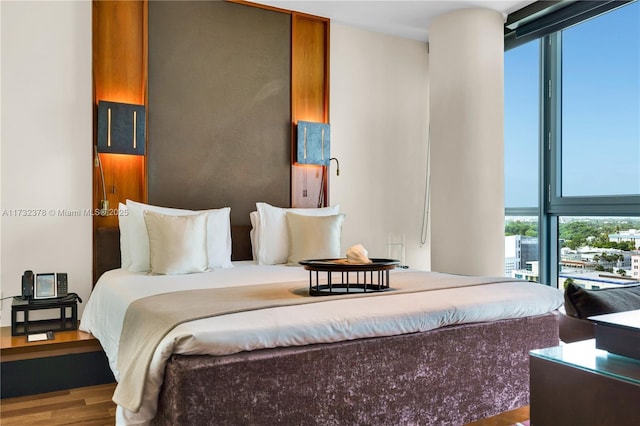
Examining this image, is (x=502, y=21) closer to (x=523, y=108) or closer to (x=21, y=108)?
(x=523, y=108)

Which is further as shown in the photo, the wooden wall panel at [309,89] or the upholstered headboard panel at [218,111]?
the wooden wall panel at [309,89]

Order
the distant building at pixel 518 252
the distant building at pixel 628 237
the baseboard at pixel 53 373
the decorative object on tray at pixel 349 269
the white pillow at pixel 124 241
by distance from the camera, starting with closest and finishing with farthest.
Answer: the decorative object on tray at pixel 349 269 → the baseboard at pixel 53 373 → the white pillow at pixel 124 241 → the distant building at pixel 628 237 → the distant building at pixel 518 252

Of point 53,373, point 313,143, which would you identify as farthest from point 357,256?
point 313,143

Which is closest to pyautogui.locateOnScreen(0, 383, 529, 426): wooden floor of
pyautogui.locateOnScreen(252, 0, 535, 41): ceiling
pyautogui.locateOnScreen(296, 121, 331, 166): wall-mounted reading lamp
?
pyautogui.locateOnScreen(296, 121, 331, 166): wall-mounted reading lamp

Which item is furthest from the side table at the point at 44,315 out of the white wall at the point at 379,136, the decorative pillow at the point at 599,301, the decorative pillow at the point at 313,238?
the decorative pillow at the point at 599,301

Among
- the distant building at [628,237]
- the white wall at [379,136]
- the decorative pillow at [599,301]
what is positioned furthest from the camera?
the white wall at [379,136]

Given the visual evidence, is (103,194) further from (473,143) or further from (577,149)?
(577,149)

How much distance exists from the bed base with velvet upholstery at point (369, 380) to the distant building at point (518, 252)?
6.46 feet

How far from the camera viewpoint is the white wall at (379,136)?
461 cm

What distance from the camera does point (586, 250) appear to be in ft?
13.1

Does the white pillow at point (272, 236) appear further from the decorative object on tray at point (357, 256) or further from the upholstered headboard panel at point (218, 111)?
the decorative object on tray at point (357, 256)

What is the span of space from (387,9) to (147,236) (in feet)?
9.22

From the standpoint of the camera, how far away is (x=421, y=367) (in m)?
2.10

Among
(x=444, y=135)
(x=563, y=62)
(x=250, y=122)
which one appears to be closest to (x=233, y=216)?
(x=250, y=122)
